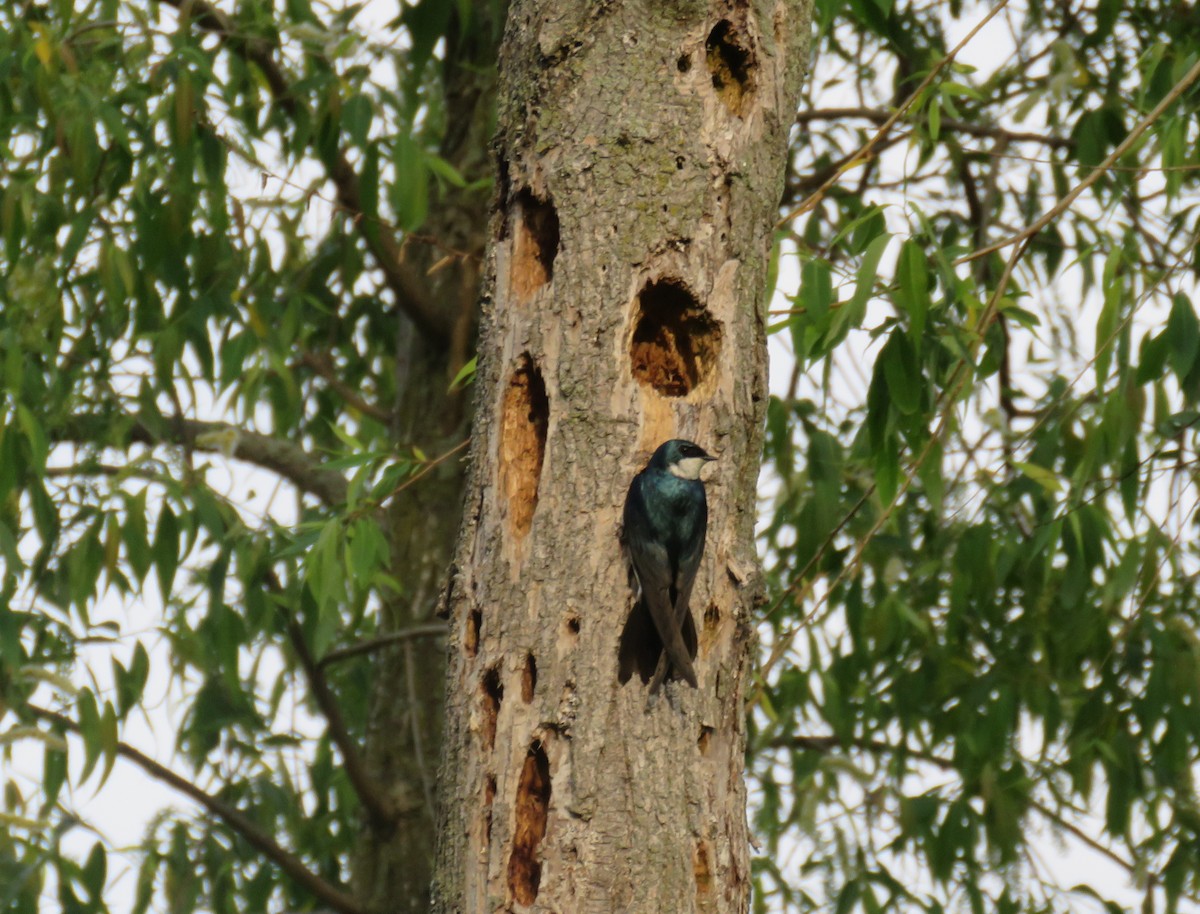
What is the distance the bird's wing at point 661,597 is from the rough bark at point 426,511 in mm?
2608

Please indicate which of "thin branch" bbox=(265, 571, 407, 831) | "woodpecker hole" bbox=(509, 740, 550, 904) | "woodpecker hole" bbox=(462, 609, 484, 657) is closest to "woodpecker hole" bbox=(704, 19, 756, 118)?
"woodpecker hole" bbox=(462, 609, 484, 657)

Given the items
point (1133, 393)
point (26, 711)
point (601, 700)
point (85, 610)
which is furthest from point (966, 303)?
point (26, 711)

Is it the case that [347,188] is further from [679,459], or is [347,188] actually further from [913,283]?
[679,459]

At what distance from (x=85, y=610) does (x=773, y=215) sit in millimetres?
2546

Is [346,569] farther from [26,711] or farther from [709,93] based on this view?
[709,93]

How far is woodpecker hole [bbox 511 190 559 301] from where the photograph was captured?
8.35 feet

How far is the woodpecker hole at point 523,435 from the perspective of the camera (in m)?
2.44

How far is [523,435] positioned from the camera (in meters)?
2.49

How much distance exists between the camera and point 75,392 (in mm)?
4766

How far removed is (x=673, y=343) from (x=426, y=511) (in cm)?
287

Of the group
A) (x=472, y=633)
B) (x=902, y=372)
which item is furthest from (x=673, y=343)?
(x=902, y=372)

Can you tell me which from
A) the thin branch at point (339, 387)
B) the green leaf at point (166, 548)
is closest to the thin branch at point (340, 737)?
the green leaf at point (166, 548)

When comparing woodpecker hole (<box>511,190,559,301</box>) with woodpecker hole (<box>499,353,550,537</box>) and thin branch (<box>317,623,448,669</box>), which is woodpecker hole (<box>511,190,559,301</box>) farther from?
thin branch (<box>317,623,448,669</box>)

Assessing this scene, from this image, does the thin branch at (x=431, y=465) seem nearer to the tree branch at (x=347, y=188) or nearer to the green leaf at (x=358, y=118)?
the tree branch at (x=347, y=188)
